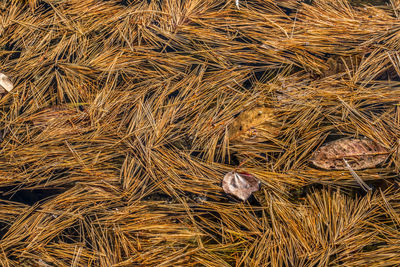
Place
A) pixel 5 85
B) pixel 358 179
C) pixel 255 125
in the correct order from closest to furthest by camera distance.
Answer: pixel 358 179 < pixel 255 125 < pixel 5 85

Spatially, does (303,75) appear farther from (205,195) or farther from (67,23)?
(67,23)

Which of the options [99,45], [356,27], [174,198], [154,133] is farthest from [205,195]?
[356,27]

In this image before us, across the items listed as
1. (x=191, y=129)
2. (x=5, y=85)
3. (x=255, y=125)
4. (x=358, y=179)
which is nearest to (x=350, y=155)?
(x=358, y=179)

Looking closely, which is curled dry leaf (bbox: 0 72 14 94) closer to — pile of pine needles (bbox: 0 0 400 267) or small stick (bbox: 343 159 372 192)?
pile of pine needles (bbox: 0 0 400 267)

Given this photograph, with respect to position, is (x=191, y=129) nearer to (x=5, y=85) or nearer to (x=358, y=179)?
(x=358, y=179)

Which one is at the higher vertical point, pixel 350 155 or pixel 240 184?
pixel 350 155

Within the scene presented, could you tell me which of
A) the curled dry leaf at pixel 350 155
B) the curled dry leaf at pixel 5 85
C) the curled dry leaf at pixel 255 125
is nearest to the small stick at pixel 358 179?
the curled dry leaf at pixel 350 155
